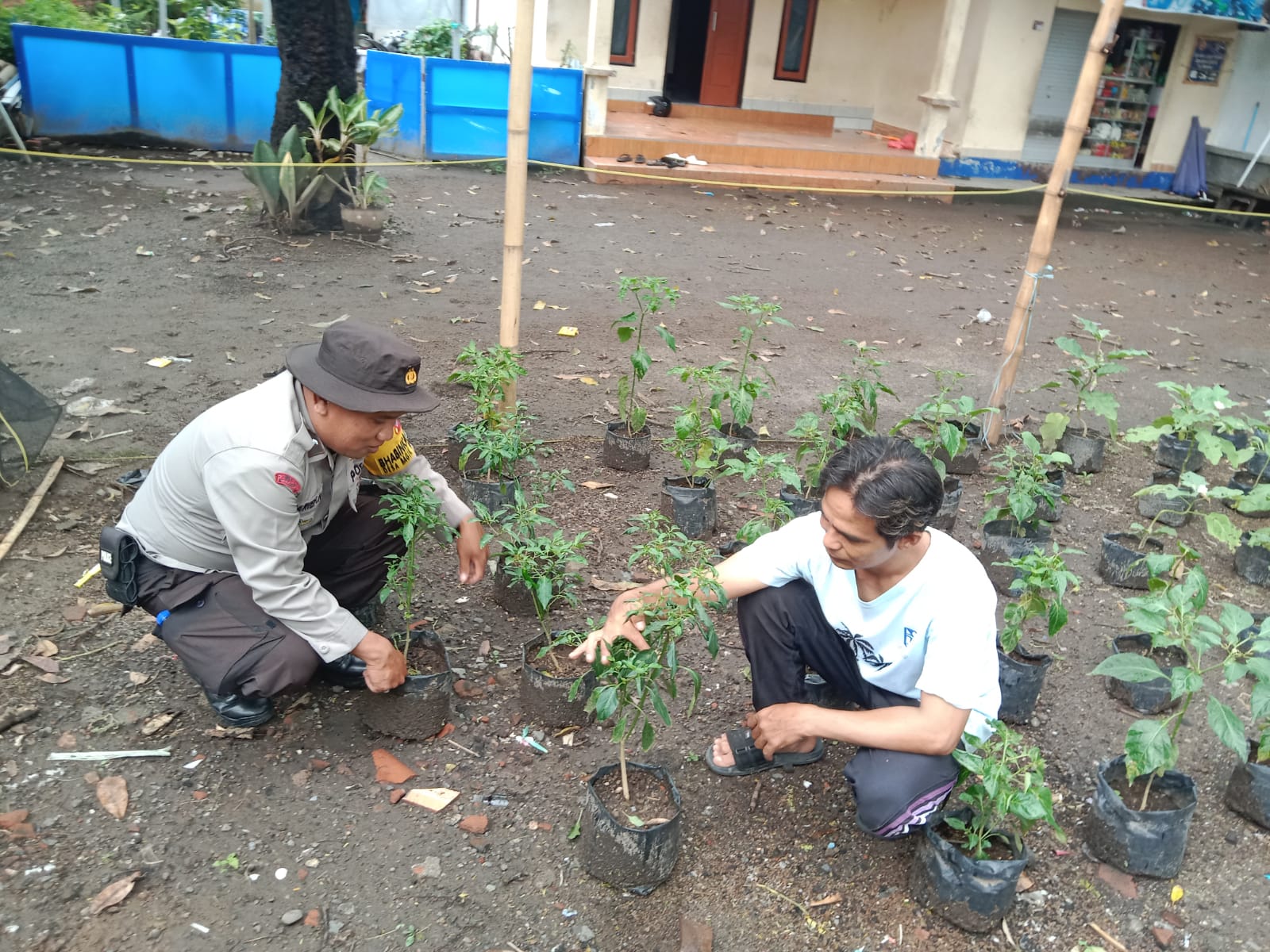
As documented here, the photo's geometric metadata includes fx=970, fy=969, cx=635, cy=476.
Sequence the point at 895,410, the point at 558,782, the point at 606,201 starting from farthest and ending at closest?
the point at 606,201, the point at 895,410, the point at 558,782

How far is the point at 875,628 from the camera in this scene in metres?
2.62

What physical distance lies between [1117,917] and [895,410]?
11.7 feet

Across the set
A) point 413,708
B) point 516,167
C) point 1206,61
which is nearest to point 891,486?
point 413,708

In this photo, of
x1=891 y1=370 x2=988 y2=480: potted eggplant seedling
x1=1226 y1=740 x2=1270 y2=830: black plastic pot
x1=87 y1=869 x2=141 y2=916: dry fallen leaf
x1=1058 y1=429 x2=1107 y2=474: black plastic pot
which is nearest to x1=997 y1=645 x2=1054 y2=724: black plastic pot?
x1=1226 y1=740 x2=1270 y2=830: black plastic pot

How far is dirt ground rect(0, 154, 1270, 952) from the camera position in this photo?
2.52m

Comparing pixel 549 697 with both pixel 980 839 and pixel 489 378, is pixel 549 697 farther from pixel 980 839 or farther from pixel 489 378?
pixel 489 378

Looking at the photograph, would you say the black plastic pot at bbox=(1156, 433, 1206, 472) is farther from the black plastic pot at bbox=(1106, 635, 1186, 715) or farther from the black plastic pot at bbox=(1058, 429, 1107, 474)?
the black plastic pot at bbox=(1106, 635, 1186, 715)

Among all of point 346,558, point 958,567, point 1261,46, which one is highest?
point 1261,46

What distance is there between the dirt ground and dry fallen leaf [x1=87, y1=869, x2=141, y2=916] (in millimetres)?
19

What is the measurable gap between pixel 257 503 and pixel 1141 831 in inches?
102

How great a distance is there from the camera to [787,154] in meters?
12.0

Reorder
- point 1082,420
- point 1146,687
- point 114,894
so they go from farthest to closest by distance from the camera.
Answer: point 1082,420 < point 1146,687 < point 114,894

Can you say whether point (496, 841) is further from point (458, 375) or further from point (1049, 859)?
point (458, 375)

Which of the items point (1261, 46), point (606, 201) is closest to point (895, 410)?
point (606, 201)
